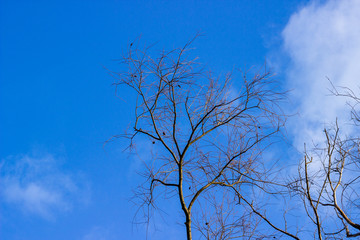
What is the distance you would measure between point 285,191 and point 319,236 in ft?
1.89

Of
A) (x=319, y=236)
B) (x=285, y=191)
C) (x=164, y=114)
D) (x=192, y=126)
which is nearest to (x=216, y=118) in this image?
(x=192, y=126)

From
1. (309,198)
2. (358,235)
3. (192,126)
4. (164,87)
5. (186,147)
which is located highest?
(164,87)

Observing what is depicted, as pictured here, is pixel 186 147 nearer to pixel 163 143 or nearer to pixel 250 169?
pixel 163 143

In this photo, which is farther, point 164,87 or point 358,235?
point 164,87

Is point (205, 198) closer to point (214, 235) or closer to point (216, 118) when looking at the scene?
point (214, 235)

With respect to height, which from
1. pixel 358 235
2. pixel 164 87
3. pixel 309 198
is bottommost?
pixel 358 235

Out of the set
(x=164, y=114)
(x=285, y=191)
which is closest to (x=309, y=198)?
(x=285, y=191)

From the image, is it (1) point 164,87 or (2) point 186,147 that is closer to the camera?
(2) point 186,147

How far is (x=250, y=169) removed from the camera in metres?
4.60

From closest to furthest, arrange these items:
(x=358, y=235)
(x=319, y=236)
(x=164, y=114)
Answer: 1. (x=358, y=235)
2. (x=319, y=236)
3. (x=164, y=114)

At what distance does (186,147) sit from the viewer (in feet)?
13.7

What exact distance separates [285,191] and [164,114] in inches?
61.2

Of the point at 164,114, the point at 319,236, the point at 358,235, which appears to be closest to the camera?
the point at 358,235

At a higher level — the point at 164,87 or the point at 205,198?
the point at 164,87
